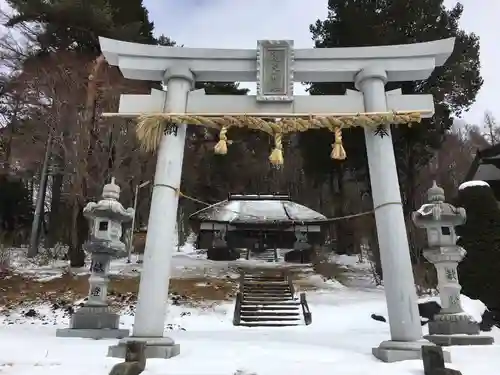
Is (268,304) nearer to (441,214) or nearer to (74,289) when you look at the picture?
(74,289)

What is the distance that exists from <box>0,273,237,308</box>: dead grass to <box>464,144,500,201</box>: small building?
1153 cm

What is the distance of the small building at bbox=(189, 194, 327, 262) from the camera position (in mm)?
20770

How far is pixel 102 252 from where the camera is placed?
9086mm

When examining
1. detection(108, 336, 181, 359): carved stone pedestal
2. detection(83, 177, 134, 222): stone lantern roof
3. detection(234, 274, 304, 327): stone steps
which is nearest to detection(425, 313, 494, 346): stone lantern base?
detection(234, 274, 304, 327): stone steps

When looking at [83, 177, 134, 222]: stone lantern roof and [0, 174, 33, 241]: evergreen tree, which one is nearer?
[83, 177, 134, 222]: stone lantern roof

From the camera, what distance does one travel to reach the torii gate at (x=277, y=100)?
5.85m

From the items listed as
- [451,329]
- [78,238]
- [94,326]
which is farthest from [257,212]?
[451,329]

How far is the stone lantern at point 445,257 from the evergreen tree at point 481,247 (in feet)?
6.33

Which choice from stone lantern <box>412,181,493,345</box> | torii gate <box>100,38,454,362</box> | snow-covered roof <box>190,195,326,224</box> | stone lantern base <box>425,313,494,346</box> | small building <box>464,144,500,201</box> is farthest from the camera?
snow-covered roof <box>190,195,326,224</box>

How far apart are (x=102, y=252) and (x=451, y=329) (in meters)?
6.86

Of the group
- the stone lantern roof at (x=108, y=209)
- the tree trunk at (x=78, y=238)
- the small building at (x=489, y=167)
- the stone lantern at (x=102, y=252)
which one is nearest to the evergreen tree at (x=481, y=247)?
the stone lantern at (x=102, y=252)

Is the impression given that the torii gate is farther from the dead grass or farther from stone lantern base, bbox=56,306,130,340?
the dead grass

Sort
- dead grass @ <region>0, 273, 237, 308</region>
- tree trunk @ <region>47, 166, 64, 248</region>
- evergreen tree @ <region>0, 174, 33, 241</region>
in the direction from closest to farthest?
1. dead grass @ <region>0, 273, 237, 308</region>
2. tree trunk @ <region>47, 166, 64, 248</region>
3. evergreen tree @ <region>0, 174, 33, 241</region>

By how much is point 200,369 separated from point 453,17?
56.5 ft
